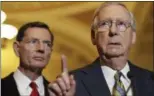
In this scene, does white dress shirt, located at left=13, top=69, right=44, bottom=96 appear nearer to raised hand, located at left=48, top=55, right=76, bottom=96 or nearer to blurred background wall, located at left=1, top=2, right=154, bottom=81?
raised hand, located at left=48, top=55, right=76, bottom=96

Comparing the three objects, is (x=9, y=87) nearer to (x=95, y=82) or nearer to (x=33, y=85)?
(x=33, y=85)

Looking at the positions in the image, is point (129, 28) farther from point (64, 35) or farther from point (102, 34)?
point (64, 35)

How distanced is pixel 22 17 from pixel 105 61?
3823 millimetres

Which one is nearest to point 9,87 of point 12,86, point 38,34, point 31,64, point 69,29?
point 12,86

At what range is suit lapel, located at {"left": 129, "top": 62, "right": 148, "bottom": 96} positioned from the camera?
4.07ft

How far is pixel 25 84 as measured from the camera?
5.21 ft

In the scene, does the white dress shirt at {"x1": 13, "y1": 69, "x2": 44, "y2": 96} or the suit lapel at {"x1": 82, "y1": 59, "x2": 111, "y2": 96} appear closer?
the suit lapel at {"x1": 82, "y1": 59, "x2": 111, "y2": 96}

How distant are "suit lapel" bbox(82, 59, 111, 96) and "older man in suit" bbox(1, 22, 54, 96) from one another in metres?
0.30

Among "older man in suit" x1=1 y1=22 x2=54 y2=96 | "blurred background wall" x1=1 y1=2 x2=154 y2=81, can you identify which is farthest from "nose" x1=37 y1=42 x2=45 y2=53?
"blurred background wall" x1=1 y1=2 x2=154 y2=81

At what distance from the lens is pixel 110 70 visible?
132 centimetres

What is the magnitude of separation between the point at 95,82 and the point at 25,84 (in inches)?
16.7

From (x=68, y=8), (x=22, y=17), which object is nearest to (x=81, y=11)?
(x=68, y=8)

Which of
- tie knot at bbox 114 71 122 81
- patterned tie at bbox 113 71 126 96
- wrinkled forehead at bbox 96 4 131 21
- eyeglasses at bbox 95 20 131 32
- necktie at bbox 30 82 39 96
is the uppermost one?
wrinkled forehead at bbox 96 4 131 21

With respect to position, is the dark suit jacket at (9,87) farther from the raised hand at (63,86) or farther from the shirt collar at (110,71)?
the raised hand at (63,86)
